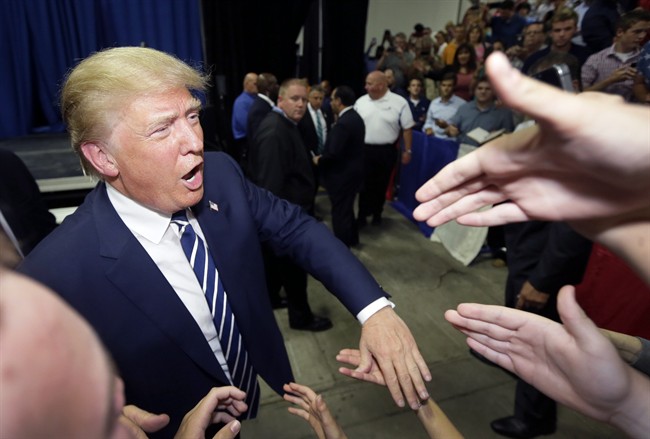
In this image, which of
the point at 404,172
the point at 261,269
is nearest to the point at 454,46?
the point at 404,172

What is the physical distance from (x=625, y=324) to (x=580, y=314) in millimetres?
1266

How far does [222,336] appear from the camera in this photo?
53.5 inches

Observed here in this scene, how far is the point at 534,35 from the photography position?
4.66 m

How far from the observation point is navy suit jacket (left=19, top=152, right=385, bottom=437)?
1.14m

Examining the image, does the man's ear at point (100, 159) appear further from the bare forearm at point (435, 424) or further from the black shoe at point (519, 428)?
the black shoe at point (519, 428)

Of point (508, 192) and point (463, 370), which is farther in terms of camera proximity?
point (463, 370)

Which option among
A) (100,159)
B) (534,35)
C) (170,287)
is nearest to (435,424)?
(170,287)

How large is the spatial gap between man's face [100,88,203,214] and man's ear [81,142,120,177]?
16mm

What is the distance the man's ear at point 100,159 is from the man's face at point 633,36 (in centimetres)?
399

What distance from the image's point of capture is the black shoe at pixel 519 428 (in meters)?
2.19

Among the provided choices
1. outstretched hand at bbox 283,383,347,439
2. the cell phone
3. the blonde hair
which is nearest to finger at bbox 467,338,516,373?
outstretched hand at bbox 283,383,347,439

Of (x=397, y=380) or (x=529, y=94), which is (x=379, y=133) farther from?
(x=529, y=94)

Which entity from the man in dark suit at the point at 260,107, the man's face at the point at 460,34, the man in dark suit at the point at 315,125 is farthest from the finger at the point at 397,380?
the man's face at the point at 460,34

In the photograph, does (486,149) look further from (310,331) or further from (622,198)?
(310,331)
